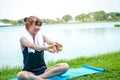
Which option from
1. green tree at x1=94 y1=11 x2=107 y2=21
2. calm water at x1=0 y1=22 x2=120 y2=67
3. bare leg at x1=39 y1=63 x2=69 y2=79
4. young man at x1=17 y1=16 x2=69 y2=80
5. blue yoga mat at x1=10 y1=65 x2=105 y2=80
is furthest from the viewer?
green tree at x1=94 y1=11 x2=107 y2=21

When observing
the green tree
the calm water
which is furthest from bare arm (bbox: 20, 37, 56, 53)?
the green tree

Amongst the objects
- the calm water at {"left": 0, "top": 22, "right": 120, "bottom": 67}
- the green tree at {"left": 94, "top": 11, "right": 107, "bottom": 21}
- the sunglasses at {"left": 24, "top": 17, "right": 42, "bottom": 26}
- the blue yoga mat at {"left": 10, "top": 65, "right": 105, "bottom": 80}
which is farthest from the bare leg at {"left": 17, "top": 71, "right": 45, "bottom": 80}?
the green tree at {"left": 94, "top": 11, "right": 107, "bottom": 21}

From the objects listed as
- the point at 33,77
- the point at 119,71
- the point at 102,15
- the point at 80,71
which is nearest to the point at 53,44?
the point at 33,77

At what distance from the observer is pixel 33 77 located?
12.9 ft

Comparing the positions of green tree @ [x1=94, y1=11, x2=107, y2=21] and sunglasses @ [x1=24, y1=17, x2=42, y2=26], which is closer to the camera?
sunglasses @ [x1=24, y1=17, x2=42, y2=26]

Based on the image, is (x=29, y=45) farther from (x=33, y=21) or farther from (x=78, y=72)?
(x=78, y=72)

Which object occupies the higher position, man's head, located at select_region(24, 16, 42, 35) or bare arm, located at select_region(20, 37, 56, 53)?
man's head, located at select_region(24, 16, 42, 35)

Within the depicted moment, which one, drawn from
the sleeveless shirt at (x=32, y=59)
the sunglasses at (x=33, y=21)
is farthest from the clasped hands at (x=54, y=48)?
the sunglasses at (x=33, y=21)

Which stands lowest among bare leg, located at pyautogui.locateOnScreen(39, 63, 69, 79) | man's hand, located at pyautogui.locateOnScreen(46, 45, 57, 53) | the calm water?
the calm water

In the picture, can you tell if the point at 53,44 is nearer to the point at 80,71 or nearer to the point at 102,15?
the point at 80,71

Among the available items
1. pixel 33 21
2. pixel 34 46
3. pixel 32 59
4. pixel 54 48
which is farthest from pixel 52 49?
pixel 33 21

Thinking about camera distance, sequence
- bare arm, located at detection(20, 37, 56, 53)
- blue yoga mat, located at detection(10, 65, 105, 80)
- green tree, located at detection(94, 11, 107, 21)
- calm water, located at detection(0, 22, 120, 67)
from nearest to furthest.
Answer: bare arm, located at detection(20, 37, 56, 53) → blue yoga mat, located at detection(10, 65, 105, 80) → calm water, located at detection(0, 22, 120, 67) → green tree, located at detection(94, 11, 107, 21)

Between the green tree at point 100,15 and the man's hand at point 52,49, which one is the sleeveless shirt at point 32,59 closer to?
the man's hand at point 52,49

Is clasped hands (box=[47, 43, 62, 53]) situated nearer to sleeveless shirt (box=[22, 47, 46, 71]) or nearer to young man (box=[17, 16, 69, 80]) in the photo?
young man (box=[17, 16, 69, 80])
